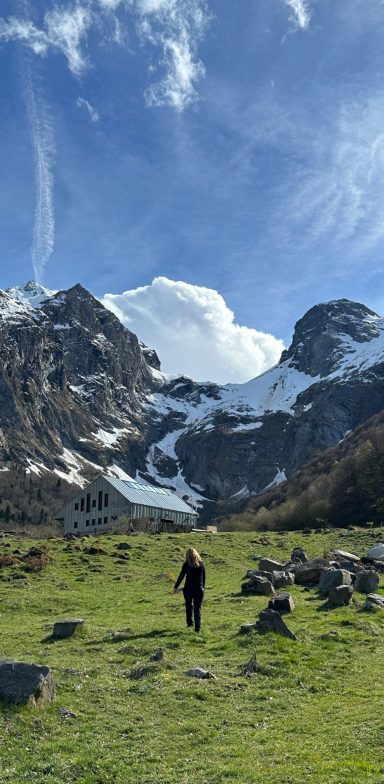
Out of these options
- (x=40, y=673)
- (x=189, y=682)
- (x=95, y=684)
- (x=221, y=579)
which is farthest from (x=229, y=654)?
(x=221, y=579)

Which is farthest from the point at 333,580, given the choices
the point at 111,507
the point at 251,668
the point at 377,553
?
the point at 111,507

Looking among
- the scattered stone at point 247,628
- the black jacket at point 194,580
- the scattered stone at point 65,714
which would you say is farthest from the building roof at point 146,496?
the scattered stone at point 65,714

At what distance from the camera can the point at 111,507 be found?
337 feet

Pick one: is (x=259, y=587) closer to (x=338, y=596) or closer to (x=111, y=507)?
(x=338, y=596)

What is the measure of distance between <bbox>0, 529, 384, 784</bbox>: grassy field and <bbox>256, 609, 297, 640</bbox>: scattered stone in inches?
19.3

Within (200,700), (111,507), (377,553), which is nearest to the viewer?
(200,700)

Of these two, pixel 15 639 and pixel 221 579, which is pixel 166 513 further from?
pixel 15 639

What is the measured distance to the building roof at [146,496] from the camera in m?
103

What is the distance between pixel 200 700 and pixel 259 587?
16.9 m

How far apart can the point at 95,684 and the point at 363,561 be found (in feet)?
87.2

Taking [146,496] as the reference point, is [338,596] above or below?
below

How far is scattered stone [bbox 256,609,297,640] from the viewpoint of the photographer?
2107cm

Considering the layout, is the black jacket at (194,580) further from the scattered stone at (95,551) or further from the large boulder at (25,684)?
the scattered stone at (95,551)

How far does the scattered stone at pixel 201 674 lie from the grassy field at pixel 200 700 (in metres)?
0.18
